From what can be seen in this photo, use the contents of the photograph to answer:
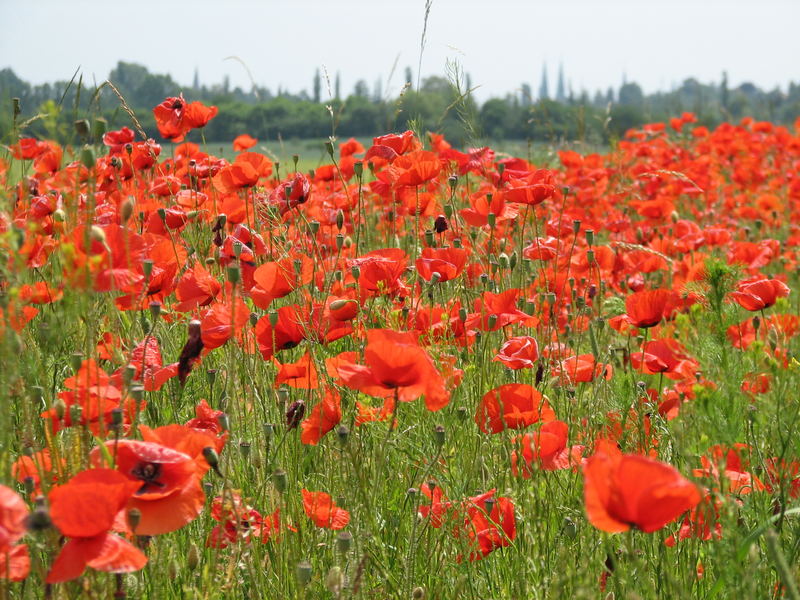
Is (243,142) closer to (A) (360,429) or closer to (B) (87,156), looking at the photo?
(A) (360,429)

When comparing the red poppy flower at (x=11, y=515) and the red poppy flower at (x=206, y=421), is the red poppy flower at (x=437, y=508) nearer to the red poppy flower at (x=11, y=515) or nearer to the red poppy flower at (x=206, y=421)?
the red poppy flower at (x=206, y=421)

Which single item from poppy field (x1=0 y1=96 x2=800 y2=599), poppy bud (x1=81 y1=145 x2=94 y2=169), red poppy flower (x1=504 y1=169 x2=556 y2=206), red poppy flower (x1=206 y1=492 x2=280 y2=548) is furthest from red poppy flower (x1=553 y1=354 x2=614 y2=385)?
poppy bud (x1=81 y1=145 x2=94 y2=169)

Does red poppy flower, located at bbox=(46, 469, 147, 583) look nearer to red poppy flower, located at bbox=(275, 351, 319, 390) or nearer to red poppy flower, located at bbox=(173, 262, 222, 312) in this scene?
red poppy flower, located at bbox=(275, 351, 319, 390)

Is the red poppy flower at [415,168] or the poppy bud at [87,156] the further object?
the red poppy flower at [415,168]

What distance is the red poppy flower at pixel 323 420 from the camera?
177 centimetres

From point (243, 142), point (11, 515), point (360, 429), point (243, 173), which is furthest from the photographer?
point (243, 142)

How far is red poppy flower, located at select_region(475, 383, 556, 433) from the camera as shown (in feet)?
5.51

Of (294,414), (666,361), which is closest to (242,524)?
(294,414)

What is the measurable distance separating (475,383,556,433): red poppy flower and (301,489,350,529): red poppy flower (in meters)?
0.36

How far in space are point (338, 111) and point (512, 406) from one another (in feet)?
5.14

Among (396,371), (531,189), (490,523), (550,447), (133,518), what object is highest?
(531,189)

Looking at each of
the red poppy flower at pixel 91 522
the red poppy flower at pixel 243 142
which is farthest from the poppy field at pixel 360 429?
the red poppy flower at pixel 243 142

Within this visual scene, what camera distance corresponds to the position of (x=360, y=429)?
2.00 m

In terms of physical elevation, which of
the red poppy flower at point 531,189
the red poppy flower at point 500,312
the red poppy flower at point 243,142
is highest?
the red poppy flower at point 243,142
